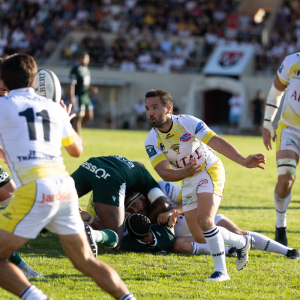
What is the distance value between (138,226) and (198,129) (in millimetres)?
1297

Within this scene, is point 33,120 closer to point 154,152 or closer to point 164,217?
point 154,152

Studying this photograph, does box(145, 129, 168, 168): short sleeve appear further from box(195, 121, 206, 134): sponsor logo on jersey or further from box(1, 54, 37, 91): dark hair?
box(1, 54, 37, 91): dark hair

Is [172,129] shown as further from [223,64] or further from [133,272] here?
[223,64]

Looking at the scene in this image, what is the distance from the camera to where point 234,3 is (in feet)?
105

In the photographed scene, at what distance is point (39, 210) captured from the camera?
3.17 meters

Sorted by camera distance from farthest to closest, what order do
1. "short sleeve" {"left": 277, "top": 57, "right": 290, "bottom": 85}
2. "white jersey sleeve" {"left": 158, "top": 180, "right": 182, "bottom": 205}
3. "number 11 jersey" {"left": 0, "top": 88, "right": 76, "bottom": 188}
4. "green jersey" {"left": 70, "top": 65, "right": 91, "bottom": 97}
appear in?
1. "green jersey" {"left": 70, "top": 65, "right": 91, "bottom": 97}
2. "white jersey sleeve" {"left": 158, "top": 180, "right": 182, "bottom": 205}
3. "short sleeve" {"left": 277, "top": 57, "right": 290, "bottom": 85}
4. "number 11 jersey" {"left": 0, "top": 88, "right": 76, "bottom": 188}

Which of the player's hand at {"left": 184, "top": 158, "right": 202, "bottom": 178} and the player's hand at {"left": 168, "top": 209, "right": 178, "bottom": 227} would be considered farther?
the player's hand at {"left": 168, "top": 209, "right": 178, "bottom": 227}

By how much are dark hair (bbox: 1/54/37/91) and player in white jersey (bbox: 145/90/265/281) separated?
1709 mm

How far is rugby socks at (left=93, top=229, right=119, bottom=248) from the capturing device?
186 inches

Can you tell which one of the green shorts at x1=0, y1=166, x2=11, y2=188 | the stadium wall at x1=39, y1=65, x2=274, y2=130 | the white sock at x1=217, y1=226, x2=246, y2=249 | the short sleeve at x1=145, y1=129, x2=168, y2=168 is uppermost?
the short sleeve at x1=145, y1=129, x2=168, y2=168

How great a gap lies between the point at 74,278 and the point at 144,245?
1207 mm

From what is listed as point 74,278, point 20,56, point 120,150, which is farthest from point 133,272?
point 120,150

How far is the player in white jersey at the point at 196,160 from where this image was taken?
4.54 m

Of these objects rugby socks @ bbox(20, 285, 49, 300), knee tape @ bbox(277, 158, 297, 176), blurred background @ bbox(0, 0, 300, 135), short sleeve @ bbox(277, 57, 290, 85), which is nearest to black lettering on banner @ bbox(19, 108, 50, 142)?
rugby socks @ bbox(20, 285, 49, 300)
